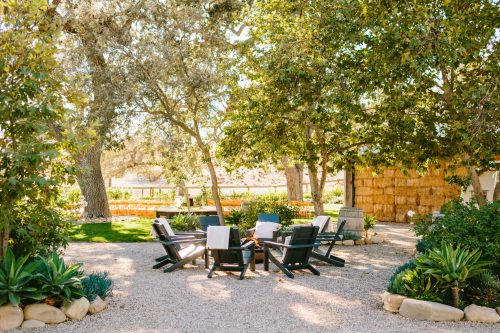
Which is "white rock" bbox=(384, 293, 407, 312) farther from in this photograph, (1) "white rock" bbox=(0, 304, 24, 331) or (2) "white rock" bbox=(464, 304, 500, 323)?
(1) "white rock" bbox=(0, 304, 24, 331)

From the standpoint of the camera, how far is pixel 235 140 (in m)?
13.0

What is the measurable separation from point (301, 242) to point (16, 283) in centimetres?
471

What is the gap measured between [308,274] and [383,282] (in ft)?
4.53

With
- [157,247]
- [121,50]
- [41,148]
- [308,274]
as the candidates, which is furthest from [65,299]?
[121,50]

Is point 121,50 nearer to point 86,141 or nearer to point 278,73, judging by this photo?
point 278,73

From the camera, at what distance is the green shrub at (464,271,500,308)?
21.3 feet

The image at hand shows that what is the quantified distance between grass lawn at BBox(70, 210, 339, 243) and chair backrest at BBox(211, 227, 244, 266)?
4.91 meters

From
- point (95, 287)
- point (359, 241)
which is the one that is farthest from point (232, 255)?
point (359, 241)

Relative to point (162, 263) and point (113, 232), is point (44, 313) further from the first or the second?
point (113, 232)

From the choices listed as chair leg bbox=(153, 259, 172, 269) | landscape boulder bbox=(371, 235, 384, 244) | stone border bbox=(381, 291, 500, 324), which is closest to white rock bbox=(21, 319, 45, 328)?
chair leg bbox=(153, 259, 172, 269)

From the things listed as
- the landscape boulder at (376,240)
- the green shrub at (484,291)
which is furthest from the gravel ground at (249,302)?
the landscape boulder at (376,240)

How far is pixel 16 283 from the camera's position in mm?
5992

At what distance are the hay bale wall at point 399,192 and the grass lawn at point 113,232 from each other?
8.57 m

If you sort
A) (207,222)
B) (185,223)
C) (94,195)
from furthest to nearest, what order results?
(94,195) < (185,223) < (207,222)
